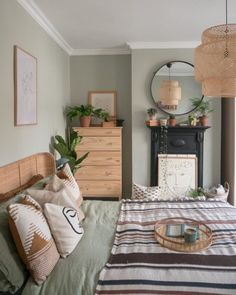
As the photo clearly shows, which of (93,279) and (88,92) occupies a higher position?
(88,92)

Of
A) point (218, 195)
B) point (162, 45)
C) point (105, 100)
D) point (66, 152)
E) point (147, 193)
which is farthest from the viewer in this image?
point (105, 100)

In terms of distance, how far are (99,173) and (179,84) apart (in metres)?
1.78

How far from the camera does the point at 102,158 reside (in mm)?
4258

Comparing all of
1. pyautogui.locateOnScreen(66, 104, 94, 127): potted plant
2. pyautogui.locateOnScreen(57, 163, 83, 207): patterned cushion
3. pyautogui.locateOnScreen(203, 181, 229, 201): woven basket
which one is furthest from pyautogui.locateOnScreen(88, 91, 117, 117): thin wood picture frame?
pyautogui.locateOnScreen(57, 163, 83, 207): patterned cushion

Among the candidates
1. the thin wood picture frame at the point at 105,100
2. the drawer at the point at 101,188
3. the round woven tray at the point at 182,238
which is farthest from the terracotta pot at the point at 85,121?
the round woven tray at the point at 182,238

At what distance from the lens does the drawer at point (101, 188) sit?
4.27m

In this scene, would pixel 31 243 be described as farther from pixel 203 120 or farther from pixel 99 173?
pixel 203 120

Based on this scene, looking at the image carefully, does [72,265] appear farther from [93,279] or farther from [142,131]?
[142,131]

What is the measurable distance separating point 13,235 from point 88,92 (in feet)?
11.3

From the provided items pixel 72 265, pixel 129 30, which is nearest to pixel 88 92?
pixel 129 30

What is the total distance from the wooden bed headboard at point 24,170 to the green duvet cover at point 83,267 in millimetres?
729

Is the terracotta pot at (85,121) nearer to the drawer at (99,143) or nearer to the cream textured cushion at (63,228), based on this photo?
the drawer at (99,143)

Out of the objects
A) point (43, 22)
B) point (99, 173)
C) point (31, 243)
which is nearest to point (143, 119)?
point (99, 173)

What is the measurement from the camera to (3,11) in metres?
2.31
